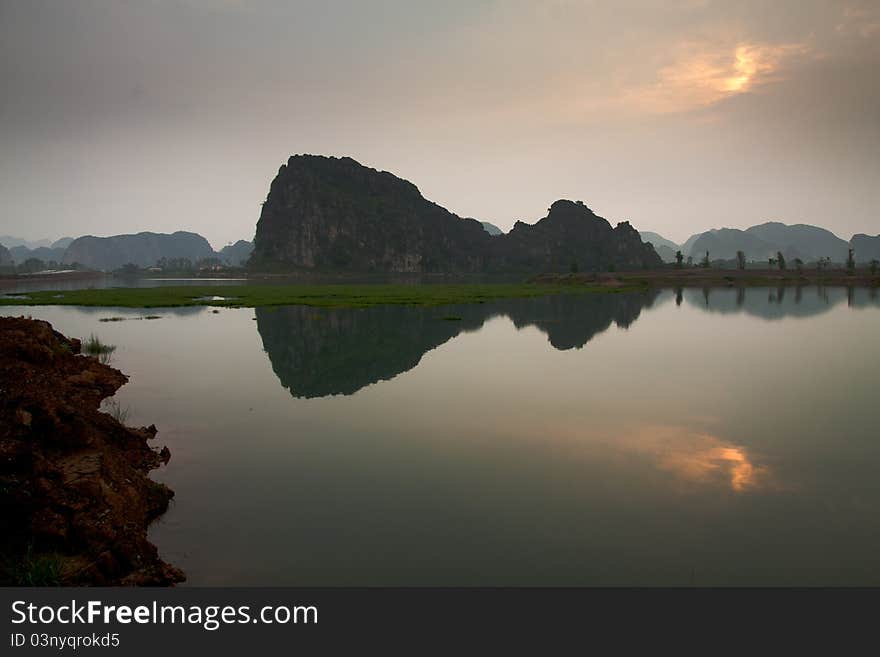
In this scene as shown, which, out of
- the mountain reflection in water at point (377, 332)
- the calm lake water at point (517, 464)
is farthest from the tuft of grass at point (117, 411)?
the mountain reflection in water at point (377, 332)

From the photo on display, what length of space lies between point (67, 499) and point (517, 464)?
32.0 feet

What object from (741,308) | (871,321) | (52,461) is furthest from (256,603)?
(741,308)

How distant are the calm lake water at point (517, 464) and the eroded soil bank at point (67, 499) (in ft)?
2.28

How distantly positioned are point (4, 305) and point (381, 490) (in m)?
81.6

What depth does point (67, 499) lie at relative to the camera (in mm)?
9500

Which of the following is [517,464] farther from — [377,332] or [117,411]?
[377,332]

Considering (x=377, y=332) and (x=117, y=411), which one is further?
(x=377, y=332)

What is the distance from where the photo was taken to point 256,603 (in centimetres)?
731

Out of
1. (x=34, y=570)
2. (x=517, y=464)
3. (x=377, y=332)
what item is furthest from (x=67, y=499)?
(x=377, y=332)

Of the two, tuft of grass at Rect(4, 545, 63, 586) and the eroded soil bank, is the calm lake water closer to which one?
the eroded soil bank

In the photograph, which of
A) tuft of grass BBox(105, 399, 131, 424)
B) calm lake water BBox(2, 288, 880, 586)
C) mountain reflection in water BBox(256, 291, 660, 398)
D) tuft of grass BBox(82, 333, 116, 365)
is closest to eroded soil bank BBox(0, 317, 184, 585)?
calm lake water BBox(2, 288, 880, 586)

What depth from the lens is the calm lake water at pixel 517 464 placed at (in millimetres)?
9375

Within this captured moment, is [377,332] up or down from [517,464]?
up

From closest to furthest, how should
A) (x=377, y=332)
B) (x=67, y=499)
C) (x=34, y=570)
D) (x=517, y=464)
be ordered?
(x=34, y=570)
(x=67, y=499)
(x=517, y=464)
(x=377, y=332)
